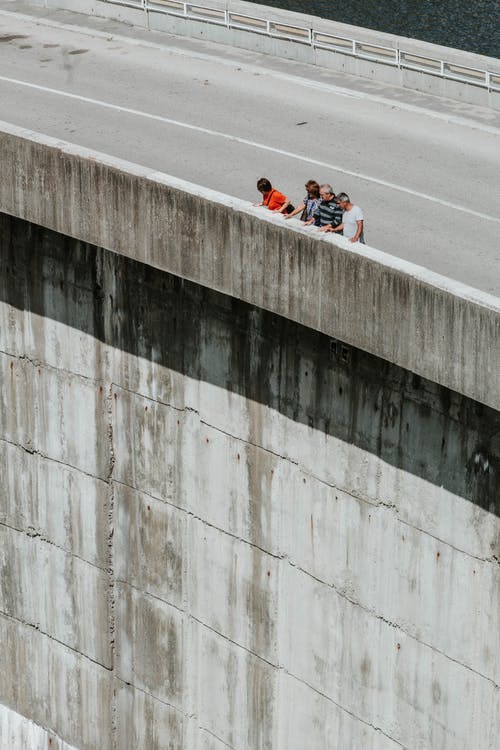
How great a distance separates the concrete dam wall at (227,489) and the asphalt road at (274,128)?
2.09 m

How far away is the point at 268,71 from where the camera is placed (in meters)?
25.0

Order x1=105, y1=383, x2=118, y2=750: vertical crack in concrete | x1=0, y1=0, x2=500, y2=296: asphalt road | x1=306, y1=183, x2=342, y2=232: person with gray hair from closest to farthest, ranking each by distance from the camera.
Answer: x1=306, y1=183, x2=342, y2=232: person with gray hair → x1=0, y1=0, x2=500, y2=296: asphalt road → x1=105, y1=383, x2=118, y2=750: vertical crack in concrete

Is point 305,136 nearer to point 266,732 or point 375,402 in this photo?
point 375,402

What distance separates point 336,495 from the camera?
57.1 ft

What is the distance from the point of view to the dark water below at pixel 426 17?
47.7m

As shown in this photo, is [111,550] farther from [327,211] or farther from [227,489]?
[327,211]

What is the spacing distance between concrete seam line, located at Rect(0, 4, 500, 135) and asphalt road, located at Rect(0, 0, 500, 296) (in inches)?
1.4

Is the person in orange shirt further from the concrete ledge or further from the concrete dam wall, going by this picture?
the concrete dam wall

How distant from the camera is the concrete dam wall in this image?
52.4ft

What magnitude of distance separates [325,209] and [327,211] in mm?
38

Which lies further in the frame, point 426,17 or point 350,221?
point 426,17

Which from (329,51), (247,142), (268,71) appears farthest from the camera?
(268,71)

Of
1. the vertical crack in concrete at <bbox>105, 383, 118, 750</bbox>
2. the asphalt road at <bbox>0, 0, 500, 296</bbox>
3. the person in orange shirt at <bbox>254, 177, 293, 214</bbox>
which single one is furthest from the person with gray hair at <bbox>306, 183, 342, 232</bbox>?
the vertical crack in concrete at <bbox>105, 383, 118, 750</bbox>

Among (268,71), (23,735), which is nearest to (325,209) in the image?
(268,71)
